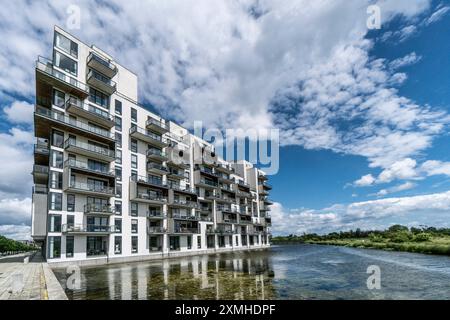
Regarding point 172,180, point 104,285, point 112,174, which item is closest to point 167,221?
point 172,180

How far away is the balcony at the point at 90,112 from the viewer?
3538 centimetres

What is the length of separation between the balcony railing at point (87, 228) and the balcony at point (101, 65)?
21.3 m

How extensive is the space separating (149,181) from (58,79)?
1975cm

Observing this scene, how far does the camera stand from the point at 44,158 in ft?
125

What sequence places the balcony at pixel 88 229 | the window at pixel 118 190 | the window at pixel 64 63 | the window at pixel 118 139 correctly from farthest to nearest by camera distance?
the window at pixel 118 139
the window at pixel 118 190
the window at pixel 64 63
the balcony at pixel 88 229

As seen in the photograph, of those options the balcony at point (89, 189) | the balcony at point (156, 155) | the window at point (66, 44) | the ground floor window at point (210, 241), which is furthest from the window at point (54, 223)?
the ground floor window at point (210, 241)

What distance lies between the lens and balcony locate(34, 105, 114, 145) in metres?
33.2

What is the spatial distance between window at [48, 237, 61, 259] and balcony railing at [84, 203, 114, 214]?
15.2 ft

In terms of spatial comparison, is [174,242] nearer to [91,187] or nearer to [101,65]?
[91,187]

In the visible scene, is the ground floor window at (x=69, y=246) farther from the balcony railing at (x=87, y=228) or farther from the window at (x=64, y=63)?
the window at (x=64, y=63)

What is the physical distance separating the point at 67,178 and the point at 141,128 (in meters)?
15.3

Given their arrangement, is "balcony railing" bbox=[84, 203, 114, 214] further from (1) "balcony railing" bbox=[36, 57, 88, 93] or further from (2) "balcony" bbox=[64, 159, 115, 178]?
(1) "balcony railing" bbox=[36, 57, 88, 93]
